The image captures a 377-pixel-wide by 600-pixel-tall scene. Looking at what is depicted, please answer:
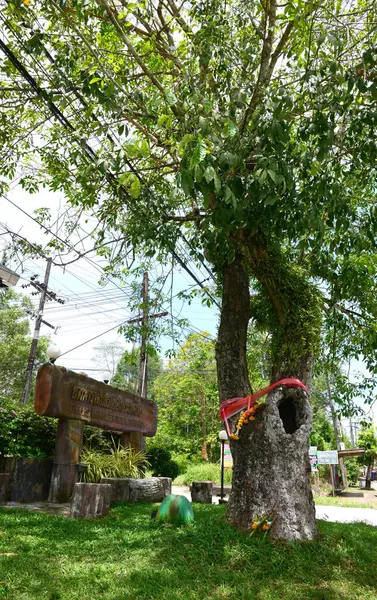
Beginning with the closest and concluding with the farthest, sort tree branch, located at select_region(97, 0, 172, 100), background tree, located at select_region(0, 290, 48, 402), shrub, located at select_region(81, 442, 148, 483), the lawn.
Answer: the lawn < tree branch, located at select_region(97, 0, 172, 100) < shrub, located at select_region(81, 442, 148, 483) < background tree, located at select_region(0, 290, 48, 402)

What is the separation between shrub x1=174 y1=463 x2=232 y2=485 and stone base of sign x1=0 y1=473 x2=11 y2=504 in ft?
41.7

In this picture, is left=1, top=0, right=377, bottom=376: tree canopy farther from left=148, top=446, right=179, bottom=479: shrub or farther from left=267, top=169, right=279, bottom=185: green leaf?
left=148, top=446, right=179, bottom=479: shrub

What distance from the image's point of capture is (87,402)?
8898 mm

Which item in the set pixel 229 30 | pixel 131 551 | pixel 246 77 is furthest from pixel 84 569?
pixel 229 30

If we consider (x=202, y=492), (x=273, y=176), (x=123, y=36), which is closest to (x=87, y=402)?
(x=202, y=492)

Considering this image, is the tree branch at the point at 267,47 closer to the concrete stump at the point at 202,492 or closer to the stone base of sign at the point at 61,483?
the stone base of sign at the point at 61,483

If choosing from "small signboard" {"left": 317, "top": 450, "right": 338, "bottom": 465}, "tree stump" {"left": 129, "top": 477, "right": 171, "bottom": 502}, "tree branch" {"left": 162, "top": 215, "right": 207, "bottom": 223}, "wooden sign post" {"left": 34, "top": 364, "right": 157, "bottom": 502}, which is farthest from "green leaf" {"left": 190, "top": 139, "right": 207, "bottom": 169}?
"small signboard" {"left": 317, "top": 450, "right": 338, "bottom": 465}

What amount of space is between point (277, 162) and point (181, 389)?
22.4m

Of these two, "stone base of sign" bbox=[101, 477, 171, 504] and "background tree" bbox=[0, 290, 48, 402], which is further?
"background tree" bbox=[0, 290, 48, 402]

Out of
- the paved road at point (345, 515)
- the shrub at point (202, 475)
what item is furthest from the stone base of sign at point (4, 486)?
the shrub at point (202, 475)

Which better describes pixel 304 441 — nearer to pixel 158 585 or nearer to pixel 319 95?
pixel 158 585

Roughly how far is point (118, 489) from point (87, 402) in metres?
1.64

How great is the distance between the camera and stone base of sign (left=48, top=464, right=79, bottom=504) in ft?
26.0

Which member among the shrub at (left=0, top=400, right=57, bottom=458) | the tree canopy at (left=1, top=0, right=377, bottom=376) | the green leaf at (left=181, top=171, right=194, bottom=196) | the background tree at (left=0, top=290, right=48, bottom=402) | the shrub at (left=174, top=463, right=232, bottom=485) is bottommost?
the shrub at (left=174, top=463, right=232, bottom=485)
